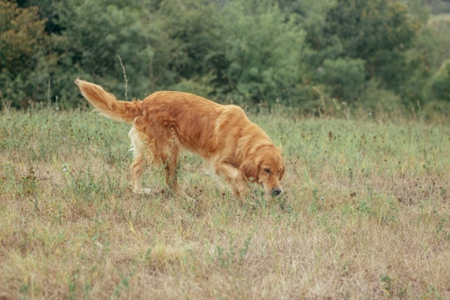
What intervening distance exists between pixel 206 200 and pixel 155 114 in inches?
46.6

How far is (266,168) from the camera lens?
5.55 meters

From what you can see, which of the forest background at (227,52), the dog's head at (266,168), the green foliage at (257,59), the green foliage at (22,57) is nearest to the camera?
the dog's head at (266,168)

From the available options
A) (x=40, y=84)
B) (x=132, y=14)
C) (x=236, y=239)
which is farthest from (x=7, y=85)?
(x=236, y=239)

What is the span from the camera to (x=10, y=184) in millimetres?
5301

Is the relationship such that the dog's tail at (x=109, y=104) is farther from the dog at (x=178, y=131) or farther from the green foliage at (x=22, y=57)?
the green foliage at (x=22, y=57)

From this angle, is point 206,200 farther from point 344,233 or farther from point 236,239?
point 344,233

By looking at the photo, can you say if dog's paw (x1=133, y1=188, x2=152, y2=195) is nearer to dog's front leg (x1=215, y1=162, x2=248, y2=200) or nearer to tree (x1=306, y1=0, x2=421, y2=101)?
dog's front leg (x1=215, y1=162, x2=248, y2=200)

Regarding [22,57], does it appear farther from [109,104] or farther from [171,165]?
[171,165]

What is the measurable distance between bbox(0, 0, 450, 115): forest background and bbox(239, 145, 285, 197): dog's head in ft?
17.0

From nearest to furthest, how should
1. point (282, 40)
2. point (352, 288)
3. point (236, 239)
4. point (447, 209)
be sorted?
point (352, 288) → point (236, 239) → point (447, 209) → point (282, 40)

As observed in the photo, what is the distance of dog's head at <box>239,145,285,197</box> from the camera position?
5551 millimetres

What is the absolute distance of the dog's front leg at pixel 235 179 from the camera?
5.71 metres

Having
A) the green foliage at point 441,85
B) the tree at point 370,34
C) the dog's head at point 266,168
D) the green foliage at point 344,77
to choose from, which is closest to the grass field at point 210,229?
the dog's head at point 266,168

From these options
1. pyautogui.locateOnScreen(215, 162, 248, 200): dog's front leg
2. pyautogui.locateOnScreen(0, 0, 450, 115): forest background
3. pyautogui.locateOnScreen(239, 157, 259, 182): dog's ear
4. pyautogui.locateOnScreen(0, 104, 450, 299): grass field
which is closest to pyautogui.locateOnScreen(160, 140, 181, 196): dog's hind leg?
pyautogui.locateOnScreen(0, 104, 450, 299): grass field
